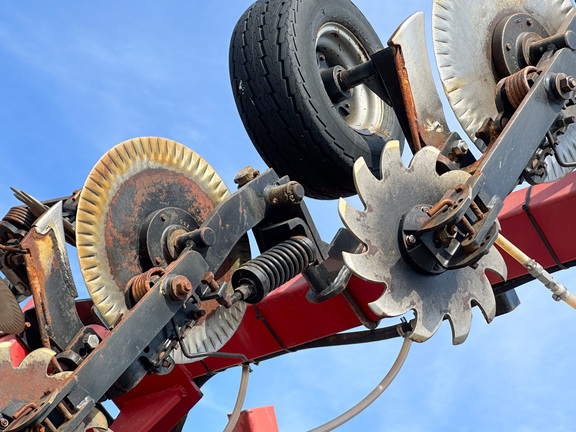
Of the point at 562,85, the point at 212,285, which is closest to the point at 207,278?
the point at 212,285

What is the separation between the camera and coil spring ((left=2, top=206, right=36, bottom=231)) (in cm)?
388

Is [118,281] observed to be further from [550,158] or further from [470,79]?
[550,158]

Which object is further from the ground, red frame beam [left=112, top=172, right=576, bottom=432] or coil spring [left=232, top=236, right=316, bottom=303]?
coil spring [left=232, top=236, right=316, bottom=303]

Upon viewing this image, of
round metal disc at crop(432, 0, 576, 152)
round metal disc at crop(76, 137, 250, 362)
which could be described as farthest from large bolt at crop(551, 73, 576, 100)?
round metal disc at crop(76, 137, 250, 362)

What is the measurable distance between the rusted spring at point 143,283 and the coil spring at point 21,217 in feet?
2.94

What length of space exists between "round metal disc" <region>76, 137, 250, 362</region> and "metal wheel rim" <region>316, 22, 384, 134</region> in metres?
0.90

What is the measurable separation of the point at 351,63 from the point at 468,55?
2.49 ft

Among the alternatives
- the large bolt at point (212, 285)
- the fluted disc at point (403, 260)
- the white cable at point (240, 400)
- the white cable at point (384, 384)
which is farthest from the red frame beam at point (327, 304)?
the large bolt at point (212, 285)

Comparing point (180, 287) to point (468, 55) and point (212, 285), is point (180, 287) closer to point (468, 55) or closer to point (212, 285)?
point (212, 285)

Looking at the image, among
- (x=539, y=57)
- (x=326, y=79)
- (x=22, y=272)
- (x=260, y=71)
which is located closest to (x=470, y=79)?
(x=539, y=57)

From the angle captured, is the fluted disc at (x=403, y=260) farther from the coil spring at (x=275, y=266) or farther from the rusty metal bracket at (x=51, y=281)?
the rusty metal bracket at (x=51, y=281)

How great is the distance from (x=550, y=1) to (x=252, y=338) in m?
2.45

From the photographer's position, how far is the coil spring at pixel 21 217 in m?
3.88

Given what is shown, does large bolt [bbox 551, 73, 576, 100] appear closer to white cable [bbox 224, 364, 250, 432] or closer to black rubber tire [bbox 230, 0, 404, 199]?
black rubber tire [bbox 230, 0, 404, 199]
